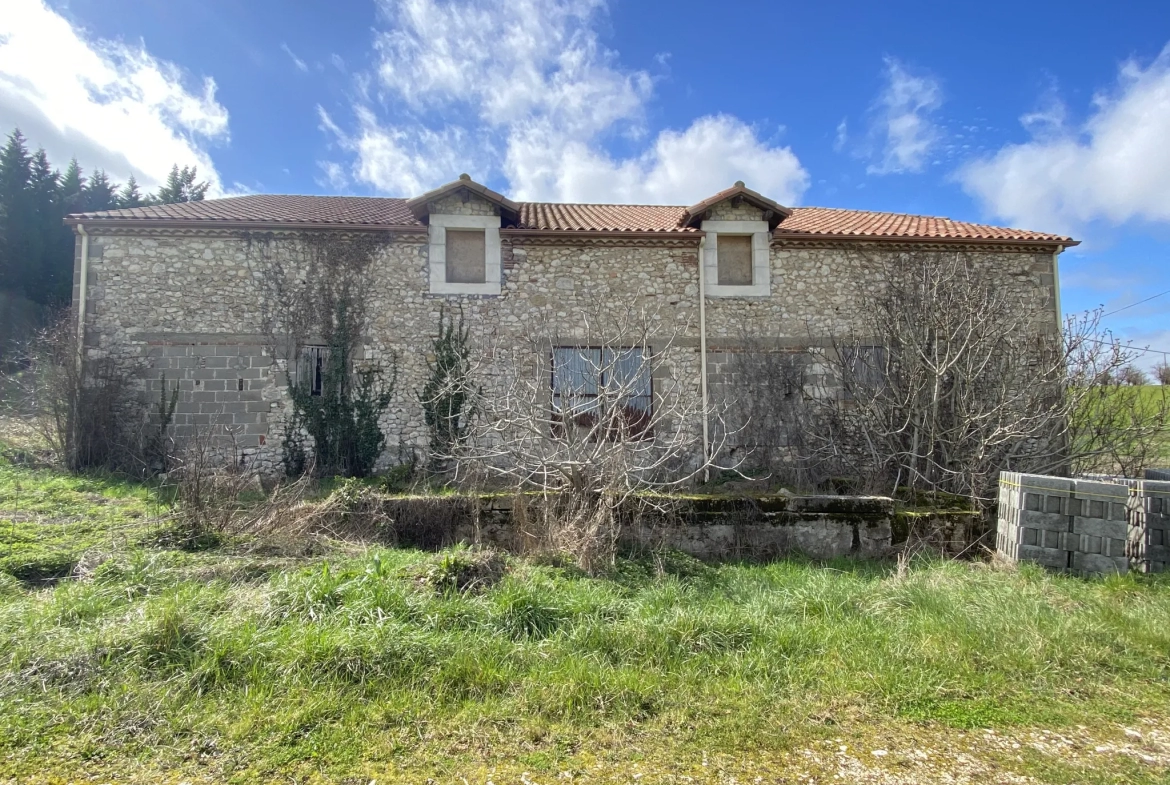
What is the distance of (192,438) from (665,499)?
924cm

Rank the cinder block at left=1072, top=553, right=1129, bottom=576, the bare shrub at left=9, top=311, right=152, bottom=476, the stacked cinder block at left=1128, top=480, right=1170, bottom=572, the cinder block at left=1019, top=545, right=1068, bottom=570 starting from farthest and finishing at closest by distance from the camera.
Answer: the bare shrub at left=9, top=311, right=152, bottom=476, the cinder block at left=1019, top=545, right=1068, bottom=570, the stacked cinder block at left=1128, top=480, right=1170, bottom=572, the cinder block at left=1072, top=553, right=1129, bottom=576

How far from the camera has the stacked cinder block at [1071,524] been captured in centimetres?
568

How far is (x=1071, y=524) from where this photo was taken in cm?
586

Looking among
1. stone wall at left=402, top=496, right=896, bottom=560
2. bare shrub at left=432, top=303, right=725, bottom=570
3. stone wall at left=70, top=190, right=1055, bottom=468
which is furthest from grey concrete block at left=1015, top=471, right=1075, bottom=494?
stone wall at left=70, top=190, right=1055, bottom=468

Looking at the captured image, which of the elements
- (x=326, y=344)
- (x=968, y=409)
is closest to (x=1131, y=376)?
(x=968, y=409)

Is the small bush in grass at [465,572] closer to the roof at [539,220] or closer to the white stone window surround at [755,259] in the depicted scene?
the roof at [539,220]

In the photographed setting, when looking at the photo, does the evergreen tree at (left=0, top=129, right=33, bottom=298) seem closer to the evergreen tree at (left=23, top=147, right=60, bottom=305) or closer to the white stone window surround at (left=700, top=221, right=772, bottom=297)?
the evergreen tree at (left=23, top=147, right=60, bottom=305)

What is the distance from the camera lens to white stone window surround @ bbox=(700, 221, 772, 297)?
1157cm

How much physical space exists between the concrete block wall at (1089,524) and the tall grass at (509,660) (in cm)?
79

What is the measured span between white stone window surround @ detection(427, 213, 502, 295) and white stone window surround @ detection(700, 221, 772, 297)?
4.30 m

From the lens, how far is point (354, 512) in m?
6.98

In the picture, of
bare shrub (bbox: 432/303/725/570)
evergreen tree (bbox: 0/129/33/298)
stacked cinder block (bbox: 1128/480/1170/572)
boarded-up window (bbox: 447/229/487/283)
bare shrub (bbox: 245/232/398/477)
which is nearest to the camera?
stacked cinder block (bbox: 1128/480/1170/572)

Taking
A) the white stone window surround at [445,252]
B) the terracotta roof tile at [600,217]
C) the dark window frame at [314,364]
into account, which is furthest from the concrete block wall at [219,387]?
the terracotta roof tile at [600,217]

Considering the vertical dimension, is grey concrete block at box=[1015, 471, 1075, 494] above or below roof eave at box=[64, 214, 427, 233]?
below
